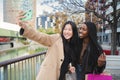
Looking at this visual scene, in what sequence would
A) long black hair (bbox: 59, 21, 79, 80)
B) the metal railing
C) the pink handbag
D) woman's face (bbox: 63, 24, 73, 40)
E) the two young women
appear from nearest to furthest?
the pink handbag, the two young women, long black hair (bbox: 59, 21, 79, 80), woman's face (bbox: 63, 24, 73, 40), the metal railing


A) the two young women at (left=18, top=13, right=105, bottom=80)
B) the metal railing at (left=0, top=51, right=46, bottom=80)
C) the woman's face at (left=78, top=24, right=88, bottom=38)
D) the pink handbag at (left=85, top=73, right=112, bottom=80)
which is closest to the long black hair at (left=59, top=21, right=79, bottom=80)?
the two young women at (left=18, top=13, right=105, bottom=80)

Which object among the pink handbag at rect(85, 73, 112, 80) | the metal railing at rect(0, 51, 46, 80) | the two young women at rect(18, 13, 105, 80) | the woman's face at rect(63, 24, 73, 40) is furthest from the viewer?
the metal railing at rect(0, 51, 46, 80)

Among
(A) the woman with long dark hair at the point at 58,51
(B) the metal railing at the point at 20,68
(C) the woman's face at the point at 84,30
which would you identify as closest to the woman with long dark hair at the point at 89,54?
(C) the woman's face at the point at 84,30

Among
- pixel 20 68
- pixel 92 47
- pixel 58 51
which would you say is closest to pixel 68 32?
pixel 58 51

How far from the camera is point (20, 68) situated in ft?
18.4

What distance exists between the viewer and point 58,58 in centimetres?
401

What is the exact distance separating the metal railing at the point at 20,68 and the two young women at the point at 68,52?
1.98 ft

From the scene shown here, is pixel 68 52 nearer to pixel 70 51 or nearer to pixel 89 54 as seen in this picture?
pixel 70 51

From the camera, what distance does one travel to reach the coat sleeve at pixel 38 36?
159 inches

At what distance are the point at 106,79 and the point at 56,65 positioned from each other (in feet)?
2.19

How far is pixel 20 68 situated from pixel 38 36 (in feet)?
5.37

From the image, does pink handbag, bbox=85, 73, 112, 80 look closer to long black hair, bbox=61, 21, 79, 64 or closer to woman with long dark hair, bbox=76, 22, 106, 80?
woman with long dark hair, bbox=76, 22, 106, 80

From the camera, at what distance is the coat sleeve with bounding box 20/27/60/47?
4.05 metres

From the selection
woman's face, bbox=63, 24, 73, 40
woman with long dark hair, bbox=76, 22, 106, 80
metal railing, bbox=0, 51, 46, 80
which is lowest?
metal railing, bbox=0, 51, 46, 80
